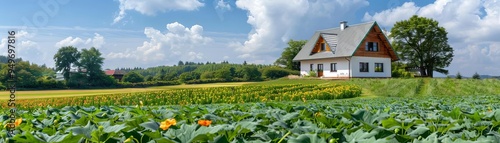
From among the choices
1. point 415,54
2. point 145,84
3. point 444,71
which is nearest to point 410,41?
point 415,54

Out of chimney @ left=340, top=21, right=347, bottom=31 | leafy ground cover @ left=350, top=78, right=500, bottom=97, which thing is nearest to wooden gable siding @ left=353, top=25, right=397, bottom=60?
chimney @ left=340, top=21, right=347, bottom=31

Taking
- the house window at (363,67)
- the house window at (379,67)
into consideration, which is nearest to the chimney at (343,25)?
the house window at (363,67)

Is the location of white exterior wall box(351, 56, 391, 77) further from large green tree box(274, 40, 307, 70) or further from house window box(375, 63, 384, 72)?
large green tree box(274, 40, 307, 70)

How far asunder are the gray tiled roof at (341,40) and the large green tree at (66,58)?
1837cm

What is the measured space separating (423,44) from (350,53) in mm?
14581

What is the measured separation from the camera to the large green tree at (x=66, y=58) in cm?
3046

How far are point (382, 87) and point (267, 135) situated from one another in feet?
72.1

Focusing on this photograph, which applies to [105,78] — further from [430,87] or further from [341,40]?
[430,87]

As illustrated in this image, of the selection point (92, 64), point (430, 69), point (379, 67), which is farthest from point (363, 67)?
point (92, 64)

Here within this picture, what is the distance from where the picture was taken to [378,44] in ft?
106

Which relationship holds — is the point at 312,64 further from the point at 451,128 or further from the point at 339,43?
the point at 451,128

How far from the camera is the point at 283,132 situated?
195cm

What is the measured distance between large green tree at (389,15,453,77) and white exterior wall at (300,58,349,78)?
473 inches

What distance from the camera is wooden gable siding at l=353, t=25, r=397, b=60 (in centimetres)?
3086
